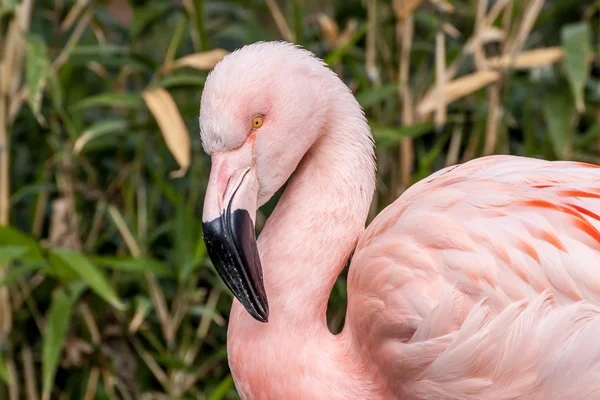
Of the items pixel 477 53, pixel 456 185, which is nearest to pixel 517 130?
pixel 477 53

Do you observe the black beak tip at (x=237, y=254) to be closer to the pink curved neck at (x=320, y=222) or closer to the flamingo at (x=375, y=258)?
the flamingo at (x=375, y=258)

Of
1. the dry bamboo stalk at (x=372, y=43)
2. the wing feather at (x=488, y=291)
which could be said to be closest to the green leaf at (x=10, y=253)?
the wing feather at (x=488, y=291)

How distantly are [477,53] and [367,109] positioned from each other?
0.54m

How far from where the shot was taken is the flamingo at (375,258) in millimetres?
1894

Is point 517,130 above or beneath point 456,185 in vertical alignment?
beneath

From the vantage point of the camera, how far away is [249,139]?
1972 millimetres

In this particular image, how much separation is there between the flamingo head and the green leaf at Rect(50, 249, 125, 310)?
1012 mm

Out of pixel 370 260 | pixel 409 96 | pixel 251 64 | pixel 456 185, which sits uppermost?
Result: pixel 251 64

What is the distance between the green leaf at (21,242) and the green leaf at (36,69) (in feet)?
1.28

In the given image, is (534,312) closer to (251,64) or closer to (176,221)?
(251,64)

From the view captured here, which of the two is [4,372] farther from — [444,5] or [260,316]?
[444,5]

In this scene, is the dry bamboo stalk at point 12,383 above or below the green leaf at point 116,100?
below

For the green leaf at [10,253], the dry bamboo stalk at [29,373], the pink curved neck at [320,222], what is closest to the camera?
the pink curved neck at [320,222]

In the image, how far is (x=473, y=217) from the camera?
2023 millimetres
